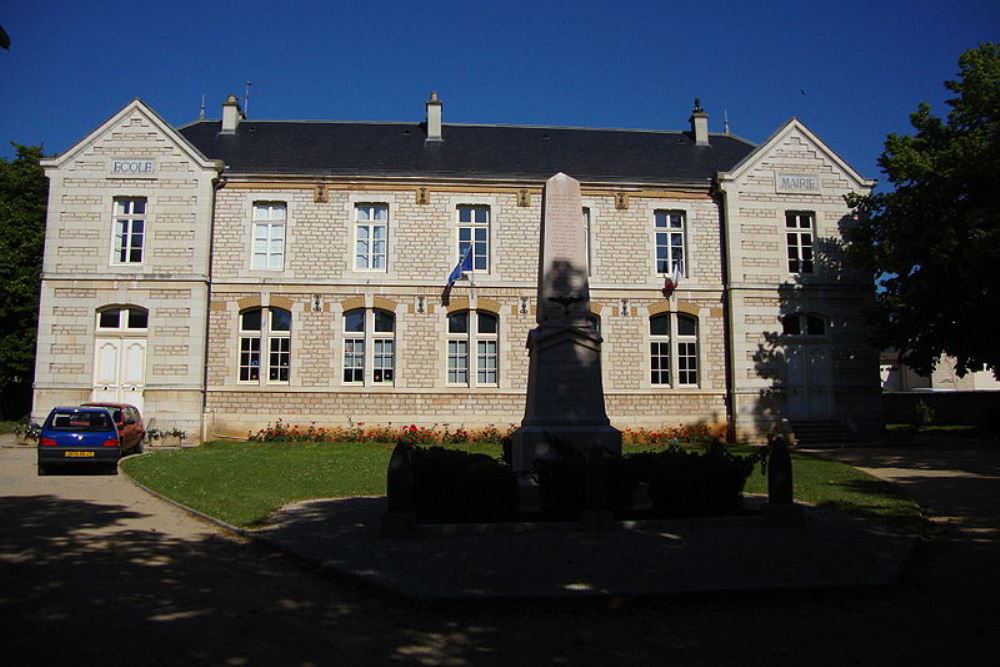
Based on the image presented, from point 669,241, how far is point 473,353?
738 cm

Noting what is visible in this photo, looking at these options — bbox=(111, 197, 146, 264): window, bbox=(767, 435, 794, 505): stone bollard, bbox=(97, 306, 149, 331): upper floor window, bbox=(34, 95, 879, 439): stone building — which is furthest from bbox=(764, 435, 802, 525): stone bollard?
bbox=(111, 197, 146, 264): window

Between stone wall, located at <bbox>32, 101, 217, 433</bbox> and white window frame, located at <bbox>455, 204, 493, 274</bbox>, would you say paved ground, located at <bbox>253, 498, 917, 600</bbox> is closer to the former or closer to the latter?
stone wall, located at <bbox>32, 101, 217, 433</bbox>

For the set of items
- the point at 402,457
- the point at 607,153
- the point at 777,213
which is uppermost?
the point at 607,153

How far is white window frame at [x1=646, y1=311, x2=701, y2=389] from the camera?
23.0 m

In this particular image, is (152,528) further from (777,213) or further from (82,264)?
(777,213)

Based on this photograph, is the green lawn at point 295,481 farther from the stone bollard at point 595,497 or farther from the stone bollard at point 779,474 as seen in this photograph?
the stone bollard at point 595,497

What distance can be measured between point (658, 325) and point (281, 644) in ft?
64.8

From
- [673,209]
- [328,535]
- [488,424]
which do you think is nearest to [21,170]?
[488,424]

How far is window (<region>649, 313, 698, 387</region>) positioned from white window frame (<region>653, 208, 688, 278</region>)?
1.65 meters

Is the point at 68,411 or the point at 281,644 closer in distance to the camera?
the point at 281,644

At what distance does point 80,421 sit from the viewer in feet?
49.0

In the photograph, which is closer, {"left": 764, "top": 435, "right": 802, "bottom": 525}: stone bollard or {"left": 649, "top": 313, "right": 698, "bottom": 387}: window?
{"left": 764, "top": 435, "right": 802, "bottom": 525}: stone bollard

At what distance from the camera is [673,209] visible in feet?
77.5

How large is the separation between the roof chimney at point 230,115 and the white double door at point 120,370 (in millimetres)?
8636
